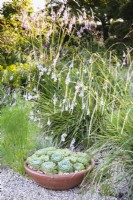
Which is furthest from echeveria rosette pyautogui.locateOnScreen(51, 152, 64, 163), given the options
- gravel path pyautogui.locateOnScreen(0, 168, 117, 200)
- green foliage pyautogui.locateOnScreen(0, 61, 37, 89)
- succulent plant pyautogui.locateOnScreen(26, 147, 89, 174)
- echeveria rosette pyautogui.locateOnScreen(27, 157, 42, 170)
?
green foliage pyautogui.locateOnScreen(0, 61, 37, 89)

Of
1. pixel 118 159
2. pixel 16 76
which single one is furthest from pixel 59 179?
pixel 16 76

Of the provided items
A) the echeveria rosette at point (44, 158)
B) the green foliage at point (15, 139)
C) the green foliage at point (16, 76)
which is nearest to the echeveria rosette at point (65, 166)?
the echeveria rosette at point (44, 158)

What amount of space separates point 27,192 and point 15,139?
1.86 feet

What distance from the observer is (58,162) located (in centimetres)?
321

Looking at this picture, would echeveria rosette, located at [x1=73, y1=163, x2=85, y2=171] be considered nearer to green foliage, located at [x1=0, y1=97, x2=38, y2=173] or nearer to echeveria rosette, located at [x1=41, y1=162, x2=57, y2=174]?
echeveria rosette, located at [x1=41, y1=162, x2=57, y2=174]

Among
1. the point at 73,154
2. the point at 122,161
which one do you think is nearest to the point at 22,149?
the point at 73,154

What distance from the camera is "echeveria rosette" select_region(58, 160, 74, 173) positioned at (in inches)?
125

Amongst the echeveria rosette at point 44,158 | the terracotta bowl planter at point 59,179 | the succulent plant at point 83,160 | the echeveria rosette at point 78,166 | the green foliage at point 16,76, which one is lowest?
the terracotta bowl planter at point 59,179

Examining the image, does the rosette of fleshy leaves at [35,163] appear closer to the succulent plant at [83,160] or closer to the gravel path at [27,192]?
the gravel path at [27,192]

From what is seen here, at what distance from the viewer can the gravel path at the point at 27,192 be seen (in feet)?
10.0

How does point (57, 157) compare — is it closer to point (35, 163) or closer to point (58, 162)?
point (58, 162)

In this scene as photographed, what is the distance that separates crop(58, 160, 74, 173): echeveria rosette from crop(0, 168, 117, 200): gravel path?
0.19 metres

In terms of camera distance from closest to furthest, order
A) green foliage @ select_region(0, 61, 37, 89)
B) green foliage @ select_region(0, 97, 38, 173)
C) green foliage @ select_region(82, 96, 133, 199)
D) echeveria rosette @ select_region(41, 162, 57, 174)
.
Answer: green foliage @ select_region(82, 96, 133, 199), echeveria rosette @ select_region(41, 162, 57, 174), green foliage @ select_region(0, 97, 38, 173), green foliage @ select_region(0, 61, 37, 89)

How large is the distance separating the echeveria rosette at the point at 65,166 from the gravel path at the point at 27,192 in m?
0.19
